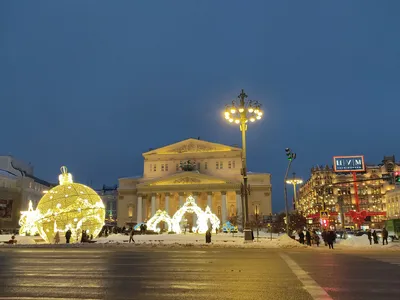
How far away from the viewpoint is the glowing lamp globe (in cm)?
2992

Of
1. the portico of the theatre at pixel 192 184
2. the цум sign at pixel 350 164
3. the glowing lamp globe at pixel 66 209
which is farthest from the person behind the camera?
the portico of the theatre at pixel 192 184

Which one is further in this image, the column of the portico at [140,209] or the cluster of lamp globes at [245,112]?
the column of the portico at [140,209]

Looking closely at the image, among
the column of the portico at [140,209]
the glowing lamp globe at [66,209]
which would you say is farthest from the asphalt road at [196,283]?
the column of the portico at [140,209]

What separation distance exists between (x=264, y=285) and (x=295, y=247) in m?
18.5

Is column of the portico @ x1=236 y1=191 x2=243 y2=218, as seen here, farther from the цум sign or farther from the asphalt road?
the asphalt road

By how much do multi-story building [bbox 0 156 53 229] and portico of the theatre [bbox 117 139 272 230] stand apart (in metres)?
29.1

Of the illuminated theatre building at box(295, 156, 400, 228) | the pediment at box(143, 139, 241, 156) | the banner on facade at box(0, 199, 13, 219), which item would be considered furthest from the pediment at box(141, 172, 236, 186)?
the illuminated theatre building at box(295, 156, 400, 228)

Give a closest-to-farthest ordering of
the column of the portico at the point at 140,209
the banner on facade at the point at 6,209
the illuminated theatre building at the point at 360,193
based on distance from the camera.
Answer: the column of the portico at the point at 140,209
the banner on facade at the point at 6,209
the illuminated theatre building at the point at 360,193

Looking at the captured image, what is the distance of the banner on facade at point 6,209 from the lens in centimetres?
8988

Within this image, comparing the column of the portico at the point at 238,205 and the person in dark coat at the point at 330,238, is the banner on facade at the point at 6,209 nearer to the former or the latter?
the column of the portico at the point at 238,205

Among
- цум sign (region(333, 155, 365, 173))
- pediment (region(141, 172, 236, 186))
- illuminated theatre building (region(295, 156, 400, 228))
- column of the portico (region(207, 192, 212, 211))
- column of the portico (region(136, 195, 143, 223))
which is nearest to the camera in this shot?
цум sign (region(333, 155, 365, 173))

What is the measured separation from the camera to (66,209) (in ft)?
98.0

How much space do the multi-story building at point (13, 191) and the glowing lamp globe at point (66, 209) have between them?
68.6m

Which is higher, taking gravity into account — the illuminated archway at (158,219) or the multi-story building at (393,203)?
the multi-story building at (393,203)
